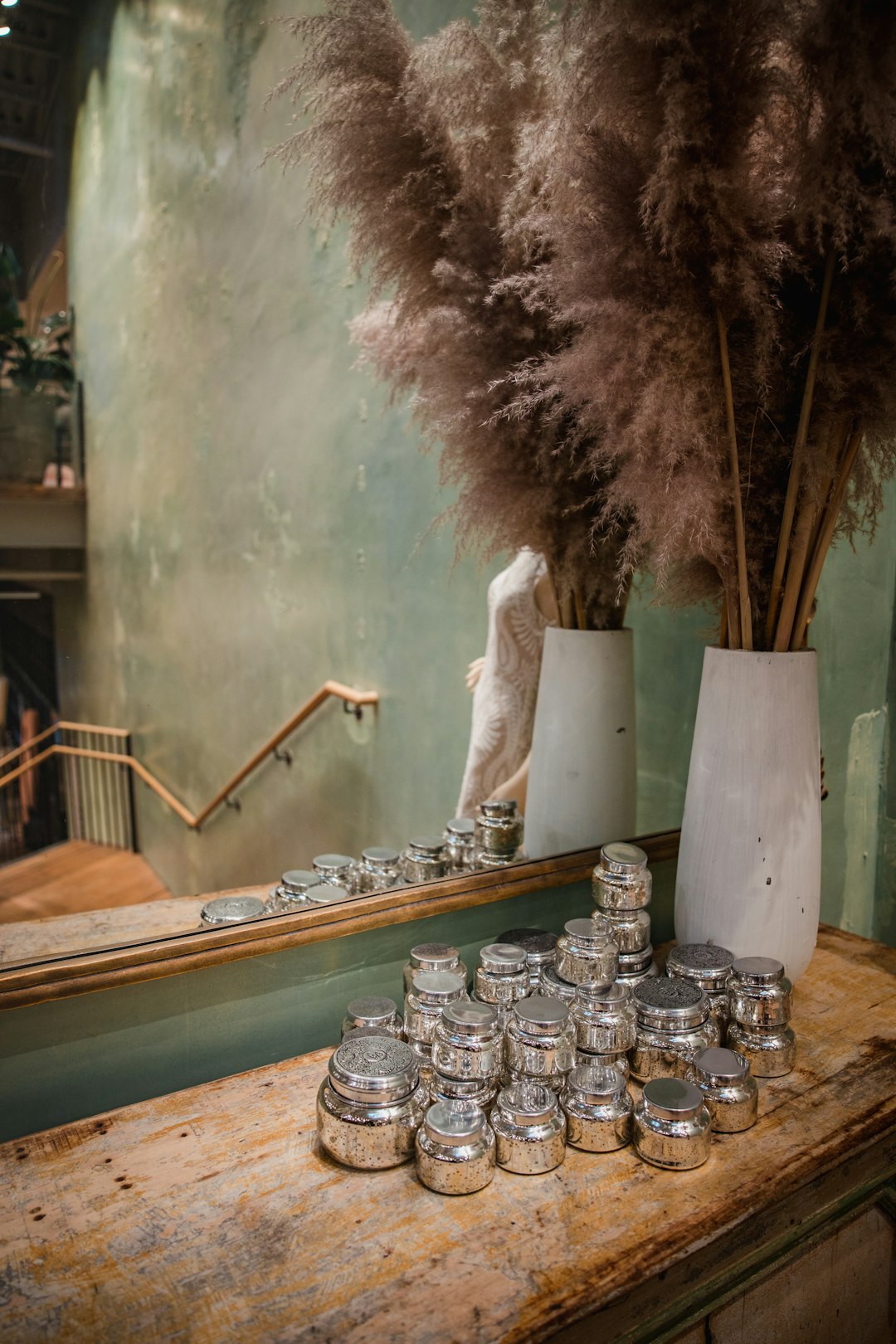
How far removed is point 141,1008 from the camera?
937 millimetres

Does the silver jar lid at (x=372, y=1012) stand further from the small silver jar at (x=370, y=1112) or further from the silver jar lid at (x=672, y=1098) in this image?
the silver jar lid at (x=672, y=1098)

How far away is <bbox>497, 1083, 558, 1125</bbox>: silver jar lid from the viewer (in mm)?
820

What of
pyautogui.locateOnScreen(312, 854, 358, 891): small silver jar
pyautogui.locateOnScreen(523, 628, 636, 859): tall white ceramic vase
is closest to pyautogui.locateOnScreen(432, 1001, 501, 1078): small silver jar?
pyautogui.locateOnScreen(312, 854, 358, 891): small silver jar

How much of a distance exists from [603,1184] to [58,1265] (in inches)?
17.8

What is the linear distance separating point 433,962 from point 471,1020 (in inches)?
5.3

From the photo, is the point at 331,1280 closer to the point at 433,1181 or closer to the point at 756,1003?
the point at 433,1181

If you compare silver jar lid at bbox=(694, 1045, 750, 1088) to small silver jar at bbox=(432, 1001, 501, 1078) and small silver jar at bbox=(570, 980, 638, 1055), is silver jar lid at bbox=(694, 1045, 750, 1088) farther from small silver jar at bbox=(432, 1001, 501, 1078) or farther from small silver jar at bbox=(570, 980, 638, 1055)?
small silver jar at bbox=(432, 1001, 501, 1078)

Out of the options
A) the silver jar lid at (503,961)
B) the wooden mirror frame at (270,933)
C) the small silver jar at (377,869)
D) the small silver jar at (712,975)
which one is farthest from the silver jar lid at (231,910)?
the small silver jar at (712,975)

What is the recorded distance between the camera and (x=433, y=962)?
0.99 meters

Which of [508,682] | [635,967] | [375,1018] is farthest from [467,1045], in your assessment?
[508,682]

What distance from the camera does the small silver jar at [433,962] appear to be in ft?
3.23

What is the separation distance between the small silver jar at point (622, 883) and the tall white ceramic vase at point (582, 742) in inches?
6.1

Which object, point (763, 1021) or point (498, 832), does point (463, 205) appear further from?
point (763, 1021)

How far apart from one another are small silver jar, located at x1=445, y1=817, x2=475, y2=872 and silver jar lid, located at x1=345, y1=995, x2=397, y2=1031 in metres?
0.31
